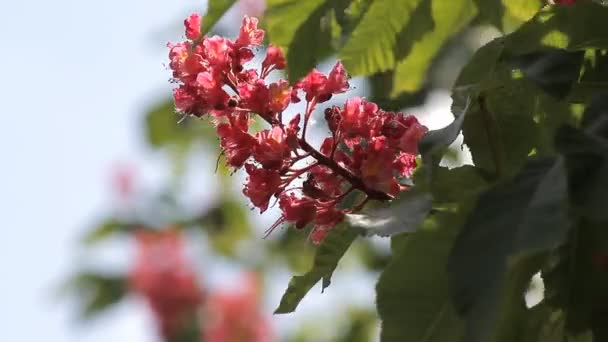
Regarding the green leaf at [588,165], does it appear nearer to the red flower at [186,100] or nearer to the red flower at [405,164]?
the red flower at [405,164]

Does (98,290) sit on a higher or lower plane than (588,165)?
lower

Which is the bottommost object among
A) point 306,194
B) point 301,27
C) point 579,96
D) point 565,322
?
point 565,322

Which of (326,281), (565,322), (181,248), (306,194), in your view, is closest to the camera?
(565,322)

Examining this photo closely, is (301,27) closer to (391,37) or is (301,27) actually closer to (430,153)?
(391,37)

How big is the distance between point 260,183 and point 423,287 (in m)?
0.39

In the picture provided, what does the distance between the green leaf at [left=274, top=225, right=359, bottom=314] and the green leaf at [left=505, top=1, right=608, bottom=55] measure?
32 centimetres

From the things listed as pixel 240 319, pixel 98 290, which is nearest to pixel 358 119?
pixel 240 319

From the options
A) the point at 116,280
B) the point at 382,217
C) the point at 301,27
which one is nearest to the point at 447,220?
the point at 382,217

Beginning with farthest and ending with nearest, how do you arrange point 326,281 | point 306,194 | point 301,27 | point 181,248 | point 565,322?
point 181,248, point 301,27, point 306,194, point 326,281, point 565,322

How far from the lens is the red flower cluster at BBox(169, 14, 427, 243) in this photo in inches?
63.4

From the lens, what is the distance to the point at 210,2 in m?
1.71

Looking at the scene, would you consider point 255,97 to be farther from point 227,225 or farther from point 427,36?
point 227,225

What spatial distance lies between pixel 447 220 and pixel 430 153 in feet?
0.34

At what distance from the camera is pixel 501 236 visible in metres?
1.16
